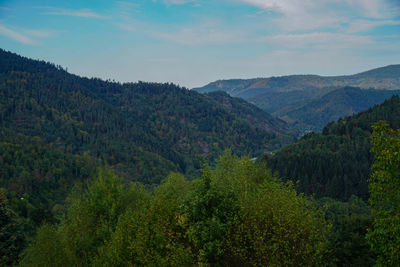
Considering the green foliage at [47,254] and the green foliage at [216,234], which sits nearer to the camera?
the green foliage at [216,234]

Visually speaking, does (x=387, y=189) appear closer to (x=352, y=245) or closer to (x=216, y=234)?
(x=216, y=234)

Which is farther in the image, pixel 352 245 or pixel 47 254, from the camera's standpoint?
pixel 352 245

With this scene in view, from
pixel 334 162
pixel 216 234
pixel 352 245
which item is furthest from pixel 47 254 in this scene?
pixel 334 162

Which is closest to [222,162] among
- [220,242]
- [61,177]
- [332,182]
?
[220,242]

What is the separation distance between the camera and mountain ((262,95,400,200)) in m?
149

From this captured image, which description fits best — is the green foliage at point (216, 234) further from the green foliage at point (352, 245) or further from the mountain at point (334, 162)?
the mountain at point (334, 162)

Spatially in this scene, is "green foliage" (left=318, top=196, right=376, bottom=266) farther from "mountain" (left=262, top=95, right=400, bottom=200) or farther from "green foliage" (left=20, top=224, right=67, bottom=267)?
"mountain" (left=262, top=95, right=400, bottom=200)

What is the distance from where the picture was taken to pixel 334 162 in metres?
166

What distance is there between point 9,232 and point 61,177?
157 m

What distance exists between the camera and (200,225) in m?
24.1

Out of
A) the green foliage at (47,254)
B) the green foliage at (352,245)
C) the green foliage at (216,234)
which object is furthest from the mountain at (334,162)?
the green foliage at (47,254)

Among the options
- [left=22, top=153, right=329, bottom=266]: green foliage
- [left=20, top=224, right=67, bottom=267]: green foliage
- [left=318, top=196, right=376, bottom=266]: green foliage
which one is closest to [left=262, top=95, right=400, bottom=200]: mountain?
[left=318, top=196, right=376, bottom=266]: green foliage

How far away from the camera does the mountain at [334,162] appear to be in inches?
5876

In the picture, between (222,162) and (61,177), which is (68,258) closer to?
(222,162)
